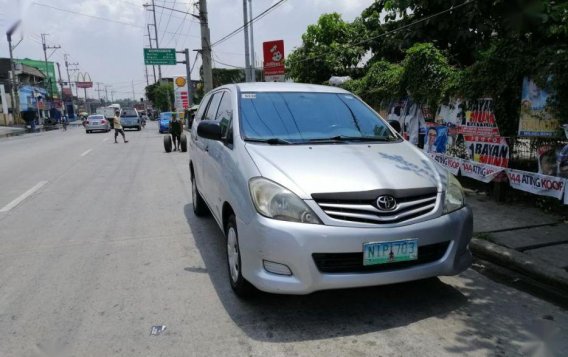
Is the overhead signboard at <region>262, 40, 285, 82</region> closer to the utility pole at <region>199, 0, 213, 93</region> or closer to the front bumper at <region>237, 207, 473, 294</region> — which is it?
the utility pole at <region>199, 0, 213, 93</region>

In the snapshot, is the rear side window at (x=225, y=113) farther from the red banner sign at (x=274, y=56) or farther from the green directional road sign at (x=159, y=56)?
the green directional road sign at (x=159, y=56)

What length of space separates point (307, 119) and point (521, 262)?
2.45 metres

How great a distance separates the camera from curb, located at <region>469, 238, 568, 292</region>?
4.10 metres

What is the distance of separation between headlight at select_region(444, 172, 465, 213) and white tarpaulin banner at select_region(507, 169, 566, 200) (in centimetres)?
275

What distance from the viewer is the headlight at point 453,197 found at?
11.7 ft

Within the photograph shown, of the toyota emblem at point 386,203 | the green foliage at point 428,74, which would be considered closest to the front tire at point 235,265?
the toyota emblem at point 386,203


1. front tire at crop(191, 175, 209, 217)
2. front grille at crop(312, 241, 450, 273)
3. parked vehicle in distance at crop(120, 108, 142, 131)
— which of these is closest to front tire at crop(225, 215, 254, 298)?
front grille at crop(312, 241, 450, 273)

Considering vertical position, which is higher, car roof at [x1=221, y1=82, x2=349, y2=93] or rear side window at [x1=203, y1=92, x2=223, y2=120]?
car roof at [x1=221, y1=82, x2=349, y2=93]

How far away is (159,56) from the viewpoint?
118 feet

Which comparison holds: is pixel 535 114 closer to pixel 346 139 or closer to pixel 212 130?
pixel 346 139

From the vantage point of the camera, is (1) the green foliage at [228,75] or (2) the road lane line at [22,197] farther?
(1) the green foliage at [228,75]

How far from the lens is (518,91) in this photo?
6.49 meters

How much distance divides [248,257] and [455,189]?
5.64ft

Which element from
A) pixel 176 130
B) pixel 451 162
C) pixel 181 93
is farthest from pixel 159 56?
pixel 451 162
